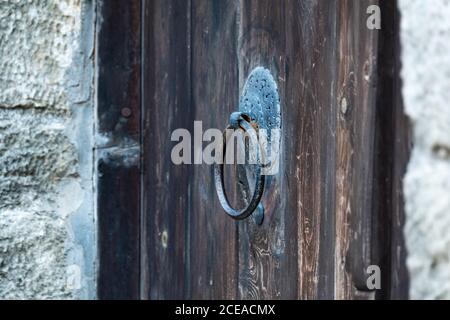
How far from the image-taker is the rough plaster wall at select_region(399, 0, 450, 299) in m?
0.48

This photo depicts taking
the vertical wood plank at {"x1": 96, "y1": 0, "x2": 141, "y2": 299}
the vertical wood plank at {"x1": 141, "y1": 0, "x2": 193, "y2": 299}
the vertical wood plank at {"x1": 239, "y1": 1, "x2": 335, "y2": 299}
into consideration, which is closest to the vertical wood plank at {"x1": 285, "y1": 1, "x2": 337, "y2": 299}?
the vertical wood plank at {"x1": 239, "y1": 1, "x2": 335, "y2": 299}

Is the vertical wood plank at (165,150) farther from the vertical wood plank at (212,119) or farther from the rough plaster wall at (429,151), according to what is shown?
the rough plaster wall at (429,151)

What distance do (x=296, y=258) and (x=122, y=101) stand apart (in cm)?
55

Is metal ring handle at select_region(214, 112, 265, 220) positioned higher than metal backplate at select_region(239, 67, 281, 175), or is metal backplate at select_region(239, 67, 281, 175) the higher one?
metal backplate at select_region(239, 67, 281, 175)

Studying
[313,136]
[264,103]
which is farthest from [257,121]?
[313,136]

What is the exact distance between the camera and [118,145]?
1228mm

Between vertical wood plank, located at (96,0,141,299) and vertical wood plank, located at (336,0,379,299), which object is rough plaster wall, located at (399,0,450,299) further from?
vertical wood plank, located at (96,0,141,299)

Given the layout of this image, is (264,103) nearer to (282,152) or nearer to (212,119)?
(282,152)

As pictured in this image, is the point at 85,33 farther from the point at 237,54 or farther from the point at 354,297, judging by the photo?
the point at 354,297

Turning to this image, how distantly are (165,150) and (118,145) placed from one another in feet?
0.30

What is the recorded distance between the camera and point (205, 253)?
1.09 metres

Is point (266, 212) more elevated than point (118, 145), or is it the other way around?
point (118, 145)
